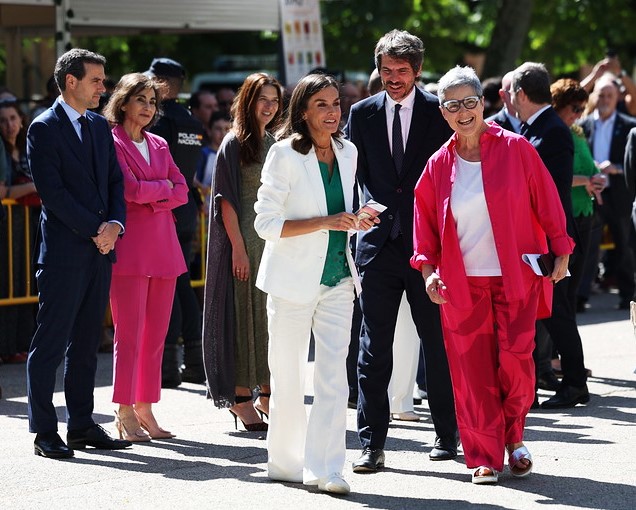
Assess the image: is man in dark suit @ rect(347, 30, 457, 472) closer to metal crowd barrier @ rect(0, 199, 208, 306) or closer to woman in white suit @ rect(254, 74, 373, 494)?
woman in white suit @ rect(254, 74, 373, 494)

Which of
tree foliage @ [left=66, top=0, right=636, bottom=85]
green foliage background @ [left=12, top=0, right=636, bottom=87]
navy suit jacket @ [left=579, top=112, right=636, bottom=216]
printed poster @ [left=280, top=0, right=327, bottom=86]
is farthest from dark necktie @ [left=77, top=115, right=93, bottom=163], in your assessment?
green foliage background @ [left=12, top=0, right=636, bottom=87]

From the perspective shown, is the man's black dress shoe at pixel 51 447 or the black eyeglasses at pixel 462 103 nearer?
the black eyeglasses at pixel 462 103

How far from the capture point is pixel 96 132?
314 inches

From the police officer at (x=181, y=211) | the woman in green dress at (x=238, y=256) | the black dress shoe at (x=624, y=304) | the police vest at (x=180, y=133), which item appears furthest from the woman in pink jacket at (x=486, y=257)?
the black dress shoe at (x=624, y=304)

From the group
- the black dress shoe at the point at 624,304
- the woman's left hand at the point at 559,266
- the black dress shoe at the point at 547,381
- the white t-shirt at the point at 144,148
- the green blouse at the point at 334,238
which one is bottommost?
the black dress shoe at the point at 547,381

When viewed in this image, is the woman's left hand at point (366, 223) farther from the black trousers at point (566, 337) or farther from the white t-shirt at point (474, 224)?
the black trousers at point (566, 337)

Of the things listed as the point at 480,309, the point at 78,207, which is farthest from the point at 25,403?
the point at 480,309

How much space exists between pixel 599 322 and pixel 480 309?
7.15 metres

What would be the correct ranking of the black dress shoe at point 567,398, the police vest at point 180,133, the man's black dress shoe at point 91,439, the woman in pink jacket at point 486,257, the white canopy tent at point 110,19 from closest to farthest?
the woman in pink jacket at point 486,257 → the man's black dress shoe at point 91,439 → the black dress shoe at point 567,398 → the police vest at point 180,133 → the white canopy tent at point 110,19

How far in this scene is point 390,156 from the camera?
303 inches

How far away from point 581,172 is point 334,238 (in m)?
4.51

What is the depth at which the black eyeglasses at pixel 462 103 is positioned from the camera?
6.95m

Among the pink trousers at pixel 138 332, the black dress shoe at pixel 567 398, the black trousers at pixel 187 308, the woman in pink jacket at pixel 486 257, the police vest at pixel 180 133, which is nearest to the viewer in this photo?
the woman in pink jacket at pixel 486 257

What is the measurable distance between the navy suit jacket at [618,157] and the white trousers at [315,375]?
8.01m
